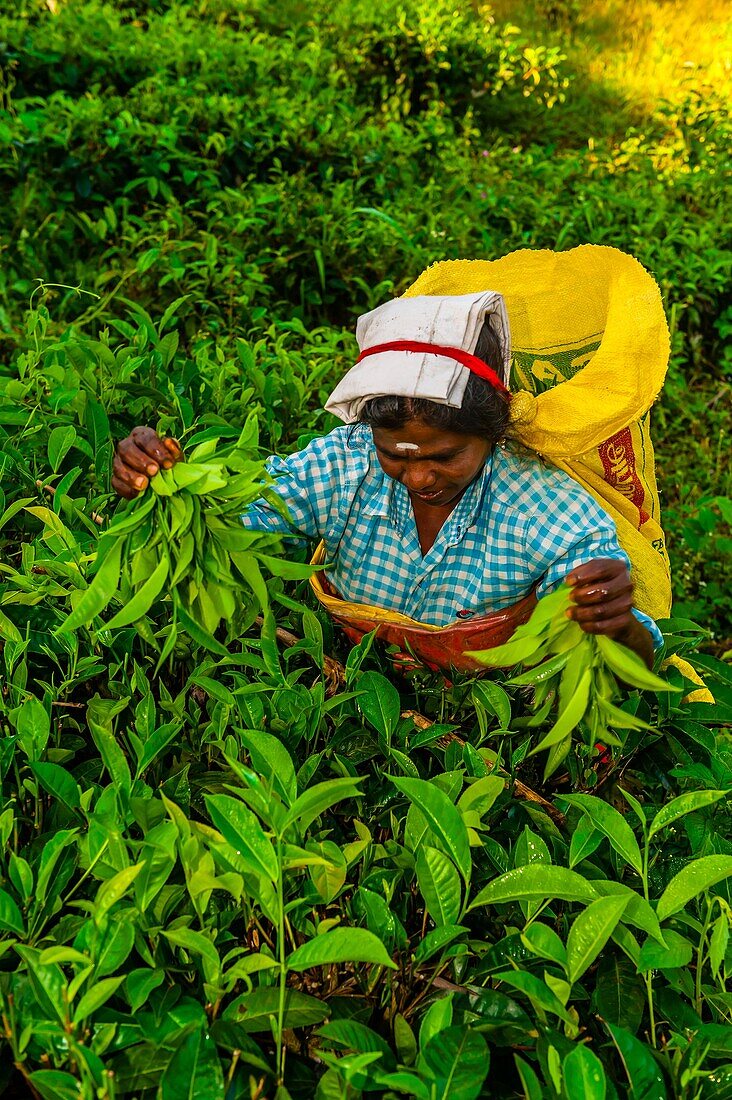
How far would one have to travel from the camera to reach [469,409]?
1752 millimetres

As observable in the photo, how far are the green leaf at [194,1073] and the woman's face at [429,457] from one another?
1018 mm

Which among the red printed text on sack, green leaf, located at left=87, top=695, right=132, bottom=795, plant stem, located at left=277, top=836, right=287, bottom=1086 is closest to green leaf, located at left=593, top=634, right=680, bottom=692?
plant stem, located at left=277, top=836, right=287, bottom=1086

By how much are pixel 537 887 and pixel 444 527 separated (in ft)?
3.13

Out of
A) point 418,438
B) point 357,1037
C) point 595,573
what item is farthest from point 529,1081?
point 418,438

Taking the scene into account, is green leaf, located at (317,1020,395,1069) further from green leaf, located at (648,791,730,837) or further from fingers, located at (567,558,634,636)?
fingers, located at (567,558,634,636)

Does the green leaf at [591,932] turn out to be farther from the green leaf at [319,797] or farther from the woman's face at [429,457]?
the woman's face at [429,457]

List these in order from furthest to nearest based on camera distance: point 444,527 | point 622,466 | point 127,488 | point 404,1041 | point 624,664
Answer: point 622,466
point 444,527
point 127,488
point 624,664
point 404,1041

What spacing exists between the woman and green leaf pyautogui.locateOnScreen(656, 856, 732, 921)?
438 millimetres

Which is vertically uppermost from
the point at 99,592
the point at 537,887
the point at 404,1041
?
the point at 99,592

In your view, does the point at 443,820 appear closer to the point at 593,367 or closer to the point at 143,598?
the point at 143,598

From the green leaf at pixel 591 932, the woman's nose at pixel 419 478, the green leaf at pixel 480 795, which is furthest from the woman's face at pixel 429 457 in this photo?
the green leaf at pixel 591 932

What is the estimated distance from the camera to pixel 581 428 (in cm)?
186

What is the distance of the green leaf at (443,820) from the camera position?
3.54ft

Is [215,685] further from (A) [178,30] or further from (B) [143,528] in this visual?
(A) [178,30]
